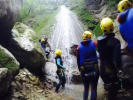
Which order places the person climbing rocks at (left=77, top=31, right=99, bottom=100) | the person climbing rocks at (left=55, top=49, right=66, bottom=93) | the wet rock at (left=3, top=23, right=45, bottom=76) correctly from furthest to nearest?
the wet rock at (left=3, top=23, right=45, bottom=76) < the person climbing rocks at (left=55, top=49, right=66, bottom=93) < the person climbing rocks at (left=77, top=31, right=99, bottom=100)

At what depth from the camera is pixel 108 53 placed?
6.49 metres

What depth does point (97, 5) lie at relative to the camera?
31.7 m

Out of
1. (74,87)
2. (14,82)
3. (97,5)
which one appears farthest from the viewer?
(97,5)

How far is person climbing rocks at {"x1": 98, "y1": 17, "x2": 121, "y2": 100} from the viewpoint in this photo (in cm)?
624

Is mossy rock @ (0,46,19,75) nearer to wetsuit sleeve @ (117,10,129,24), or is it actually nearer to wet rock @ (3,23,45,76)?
wet rock @ (3,23,45,76)

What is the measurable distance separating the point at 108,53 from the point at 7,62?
426 cm

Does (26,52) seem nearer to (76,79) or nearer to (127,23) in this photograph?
(76,79)

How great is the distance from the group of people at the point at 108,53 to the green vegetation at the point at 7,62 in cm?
280

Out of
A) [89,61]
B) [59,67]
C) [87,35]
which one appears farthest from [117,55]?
[59,67]

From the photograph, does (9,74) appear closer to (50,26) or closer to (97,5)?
(50,26)

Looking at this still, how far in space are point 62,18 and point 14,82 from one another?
23.6 metres

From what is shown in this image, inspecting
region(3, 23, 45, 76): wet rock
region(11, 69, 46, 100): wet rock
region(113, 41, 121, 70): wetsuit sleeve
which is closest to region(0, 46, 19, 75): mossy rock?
region(11, 69, 46, 100): wet rock

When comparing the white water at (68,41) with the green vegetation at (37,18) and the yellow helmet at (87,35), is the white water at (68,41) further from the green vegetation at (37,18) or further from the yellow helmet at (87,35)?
the yellow helmet at (87,35)

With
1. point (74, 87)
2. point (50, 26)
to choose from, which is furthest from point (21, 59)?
point (50, 26)
